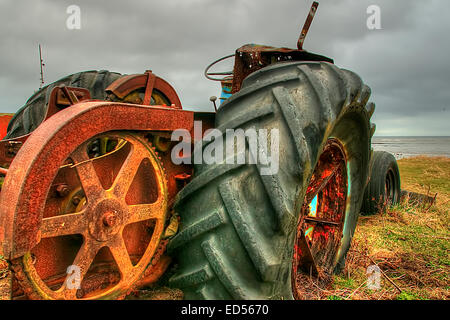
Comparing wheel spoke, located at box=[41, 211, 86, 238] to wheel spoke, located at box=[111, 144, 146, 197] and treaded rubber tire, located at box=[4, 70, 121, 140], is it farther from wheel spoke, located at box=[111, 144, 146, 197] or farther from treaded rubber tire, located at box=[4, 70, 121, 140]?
treaded rubber tire, located at box=[4, 70, 121, 140]

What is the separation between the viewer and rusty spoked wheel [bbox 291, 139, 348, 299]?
184cm

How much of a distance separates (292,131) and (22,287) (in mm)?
971

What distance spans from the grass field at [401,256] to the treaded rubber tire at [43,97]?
6.41 ft

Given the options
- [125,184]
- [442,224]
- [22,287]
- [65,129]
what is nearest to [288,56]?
[125,184]

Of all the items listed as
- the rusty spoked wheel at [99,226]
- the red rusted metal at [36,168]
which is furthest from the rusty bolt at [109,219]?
the red rusted metal at [36,168]

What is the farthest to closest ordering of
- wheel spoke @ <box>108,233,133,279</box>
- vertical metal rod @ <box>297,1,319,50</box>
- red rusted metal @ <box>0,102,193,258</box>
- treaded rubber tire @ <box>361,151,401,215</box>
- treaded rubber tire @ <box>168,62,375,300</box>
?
treaded rubber tire @ <box>361,151,401,215</box> → vertical metal rod @ <box>297,1,319,50</box> → wheel spoke @ <box>108,233,133,279</box> → treaded rubber tire @ <box>168,62,375,300</box> → red rusted metal @ <box>0,102,193,258</box>

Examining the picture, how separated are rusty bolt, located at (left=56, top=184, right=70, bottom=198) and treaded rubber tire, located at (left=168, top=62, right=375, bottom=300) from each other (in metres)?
0.44

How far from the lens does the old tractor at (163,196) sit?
37.5 inches

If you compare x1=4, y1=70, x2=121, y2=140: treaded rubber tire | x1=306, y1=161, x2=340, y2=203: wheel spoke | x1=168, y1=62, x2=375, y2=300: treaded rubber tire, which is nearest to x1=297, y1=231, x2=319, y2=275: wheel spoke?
x1=306, y1=161, x2=340, y2=203: wheel spoke

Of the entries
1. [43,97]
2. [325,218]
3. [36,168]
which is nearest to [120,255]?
[36,168]

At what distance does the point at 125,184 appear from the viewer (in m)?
1.20

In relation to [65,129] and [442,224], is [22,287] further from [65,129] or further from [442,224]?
[442,224]

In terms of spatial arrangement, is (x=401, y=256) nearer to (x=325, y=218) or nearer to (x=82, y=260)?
(x=325, y=218)

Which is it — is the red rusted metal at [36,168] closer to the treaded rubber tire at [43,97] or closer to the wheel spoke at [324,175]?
the wheel spoke at [324,175]
